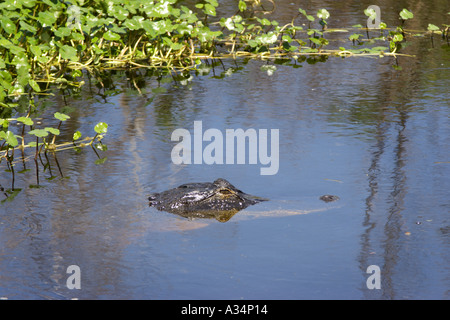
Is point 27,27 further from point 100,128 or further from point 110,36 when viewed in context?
point 100,128

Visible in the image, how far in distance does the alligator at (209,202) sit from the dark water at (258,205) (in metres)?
0.10

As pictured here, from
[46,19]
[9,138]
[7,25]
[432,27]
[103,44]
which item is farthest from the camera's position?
[432,27]

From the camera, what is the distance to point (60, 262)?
178 inches

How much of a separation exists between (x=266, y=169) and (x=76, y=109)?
2.72 meters

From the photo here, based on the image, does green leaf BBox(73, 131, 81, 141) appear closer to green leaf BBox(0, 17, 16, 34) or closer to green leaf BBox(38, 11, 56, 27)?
green leaf BBox(0, 17, 16, 34)

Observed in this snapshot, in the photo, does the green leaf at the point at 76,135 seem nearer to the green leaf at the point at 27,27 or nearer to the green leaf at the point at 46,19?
the green leaf at the point at 27,27

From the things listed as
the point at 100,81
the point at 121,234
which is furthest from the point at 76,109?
the point at 121,234

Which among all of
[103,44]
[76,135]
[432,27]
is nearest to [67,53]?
[103,44]

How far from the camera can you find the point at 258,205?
5.31 meters

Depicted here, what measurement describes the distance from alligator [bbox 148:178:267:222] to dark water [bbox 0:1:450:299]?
0.32 feet

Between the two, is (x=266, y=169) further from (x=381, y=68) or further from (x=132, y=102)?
(x=381, y=68)

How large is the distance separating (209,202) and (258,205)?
337mm

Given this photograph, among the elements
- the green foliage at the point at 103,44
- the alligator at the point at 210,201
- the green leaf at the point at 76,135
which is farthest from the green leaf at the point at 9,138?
the alligator at the point at 210,201

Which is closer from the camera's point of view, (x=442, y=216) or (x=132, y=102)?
(x=442, y=216)
